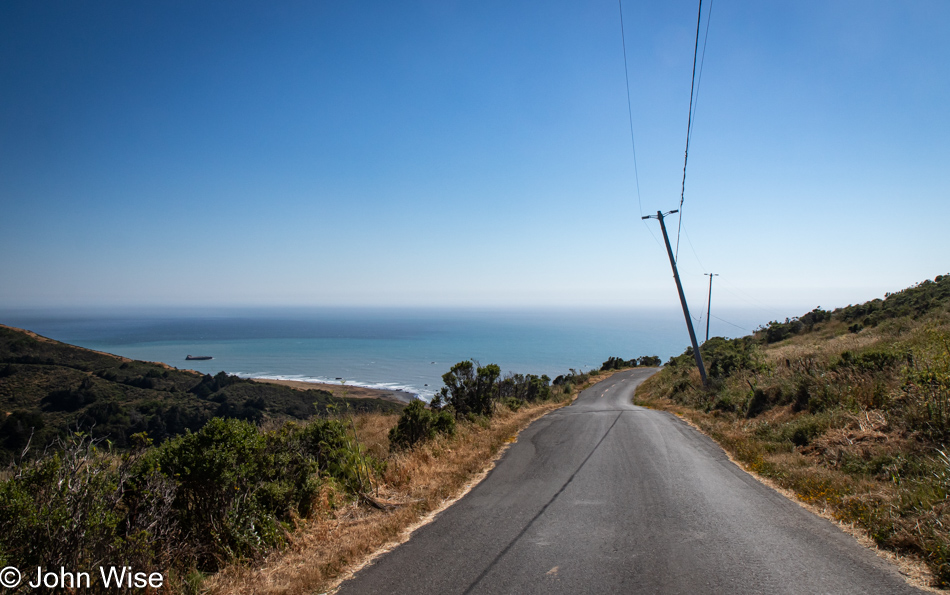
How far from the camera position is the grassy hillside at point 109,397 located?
16016 millimetres

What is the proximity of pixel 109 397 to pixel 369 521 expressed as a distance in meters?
24.5

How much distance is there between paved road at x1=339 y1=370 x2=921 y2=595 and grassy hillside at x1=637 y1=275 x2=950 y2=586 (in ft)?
1.64

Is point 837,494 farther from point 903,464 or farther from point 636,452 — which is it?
point 636,452

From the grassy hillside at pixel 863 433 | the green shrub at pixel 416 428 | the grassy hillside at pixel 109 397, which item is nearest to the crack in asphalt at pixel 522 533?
the grassy hillside at pixel 863 433

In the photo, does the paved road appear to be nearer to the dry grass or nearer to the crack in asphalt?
the crack in asphalt

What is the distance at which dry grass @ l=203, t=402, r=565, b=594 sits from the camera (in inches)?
155

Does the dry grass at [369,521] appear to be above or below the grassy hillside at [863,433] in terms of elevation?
below

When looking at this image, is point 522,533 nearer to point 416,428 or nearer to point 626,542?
point 626,542

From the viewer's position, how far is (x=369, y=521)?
220 inches

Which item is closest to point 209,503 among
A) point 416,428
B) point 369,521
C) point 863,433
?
point 369,521

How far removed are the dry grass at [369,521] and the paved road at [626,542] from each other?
1.04 ft

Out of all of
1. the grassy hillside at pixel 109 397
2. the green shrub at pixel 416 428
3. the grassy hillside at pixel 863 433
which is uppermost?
the grassy hillside at pixel 863 433

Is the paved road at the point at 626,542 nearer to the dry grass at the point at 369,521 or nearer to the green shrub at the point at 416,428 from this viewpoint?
the dry grass at the point at 369,521

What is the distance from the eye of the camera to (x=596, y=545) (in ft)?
14.8
